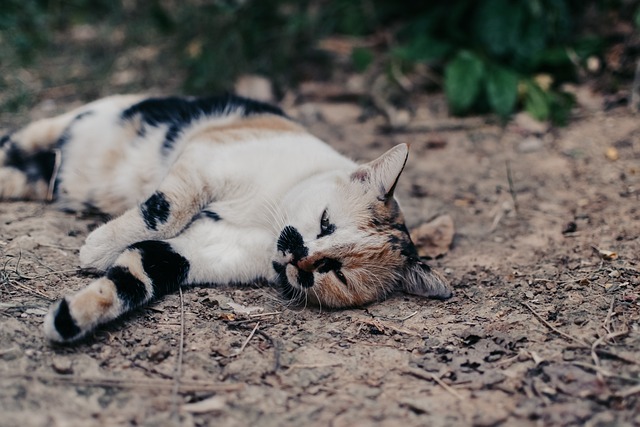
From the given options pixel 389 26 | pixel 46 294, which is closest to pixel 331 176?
pixel 46 294

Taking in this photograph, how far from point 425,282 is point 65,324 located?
63.7 inches

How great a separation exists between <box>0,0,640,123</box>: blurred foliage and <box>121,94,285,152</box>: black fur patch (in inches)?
68.3

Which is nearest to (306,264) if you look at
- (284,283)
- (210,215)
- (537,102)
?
(284,283)

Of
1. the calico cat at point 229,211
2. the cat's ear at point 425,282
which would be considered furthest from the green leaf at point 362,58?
the cat's ear at point 425,282

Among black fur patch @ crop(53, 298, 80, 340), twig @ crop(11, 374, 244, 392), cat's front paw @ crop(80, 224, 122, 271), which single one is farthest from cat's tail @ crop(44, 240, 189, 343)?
twig @ crop(11, 374, 244, 392)

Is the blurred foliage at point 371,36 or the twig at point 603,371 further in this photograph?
the blurred foliage at point 371,36

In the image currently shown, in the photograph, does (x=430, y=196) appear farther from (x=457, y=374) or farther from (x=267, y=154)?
(x=457, y=374)

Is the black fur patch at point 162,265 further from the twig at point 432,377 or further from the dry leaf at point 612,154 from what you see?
the dry leaf at point 612,154

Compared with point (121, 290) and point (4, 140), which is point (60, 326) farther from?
point (4, 140)

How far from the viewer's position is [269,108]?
3805 mm

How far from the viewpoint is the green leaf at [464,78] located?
4902 mm

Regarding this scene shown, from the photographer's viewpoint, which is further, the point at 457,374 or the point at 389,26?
the point at 389,26

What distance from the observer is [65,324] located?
2.31m

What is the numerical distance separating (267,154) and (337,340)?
1083 millimetres
